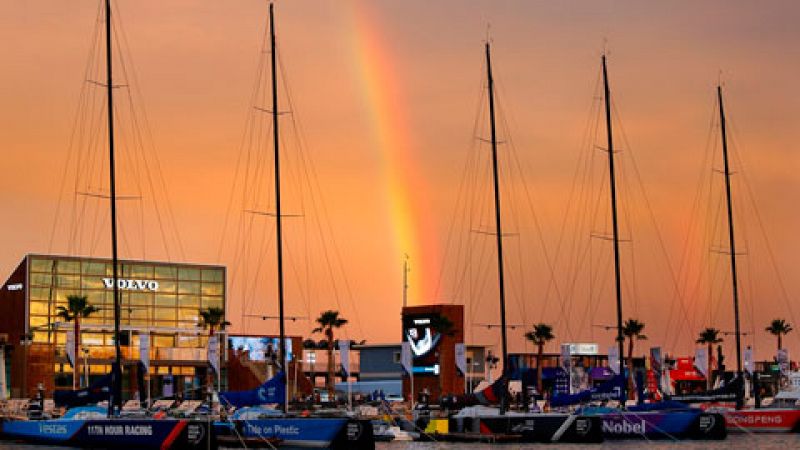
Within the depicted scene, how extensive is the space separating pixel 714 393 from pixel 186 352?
6632 centimetres

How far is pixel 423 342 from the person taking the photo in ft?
568

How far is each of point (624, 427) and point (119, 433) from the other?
29.4 metres

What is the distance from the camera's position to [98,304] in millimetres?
142375

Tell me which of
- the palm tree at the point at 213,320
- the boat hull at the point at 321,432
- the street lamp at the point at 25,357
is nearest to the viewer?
the boat hull at the point at 321,432

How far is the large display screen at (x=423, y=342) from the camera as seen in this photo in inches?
6727

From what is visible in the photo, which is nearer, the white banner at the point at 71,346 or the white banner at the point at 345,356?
the white banner at the point at 345,356

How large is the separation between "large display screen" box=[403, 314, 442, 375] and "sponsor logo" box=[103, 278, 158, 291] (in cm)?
3781

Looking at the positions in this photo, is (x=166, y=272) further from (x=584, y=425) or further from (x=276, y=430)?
(x=276, y=430)

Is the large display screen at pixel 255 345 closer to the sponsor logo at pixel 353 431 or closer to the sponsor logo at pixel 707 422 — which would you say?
the sponsor logo at pixel 707 422

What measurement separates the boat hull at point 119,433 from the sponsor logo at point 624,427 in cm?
2644

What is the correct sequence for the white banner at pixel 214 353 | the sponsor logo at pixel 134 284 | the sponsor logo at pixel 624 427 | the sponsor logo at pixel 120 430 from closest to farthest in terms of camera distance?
1. the sponsor logo at pixel 120 430
2. the sponsor logo at pixel 624 427
3. the white banner at pixel 214 353
4. the sponsor logo at pixel 134 284

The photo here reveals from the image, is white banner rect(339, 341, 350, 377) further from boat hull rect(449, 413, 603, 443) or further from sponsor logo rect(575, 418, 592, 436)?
sponsor logo rect(575, 418, 592, 436)

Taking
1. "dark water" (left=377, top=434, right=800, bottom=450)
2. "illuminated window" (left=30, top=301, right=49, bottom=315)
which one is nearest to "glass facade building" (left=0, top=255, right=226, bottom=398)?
"illuminated window" (left=30, top=301, right=49, bottom=315)

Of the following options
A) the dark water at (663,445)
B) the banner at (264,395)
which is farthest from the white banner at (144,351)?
the banner at (264,395)
